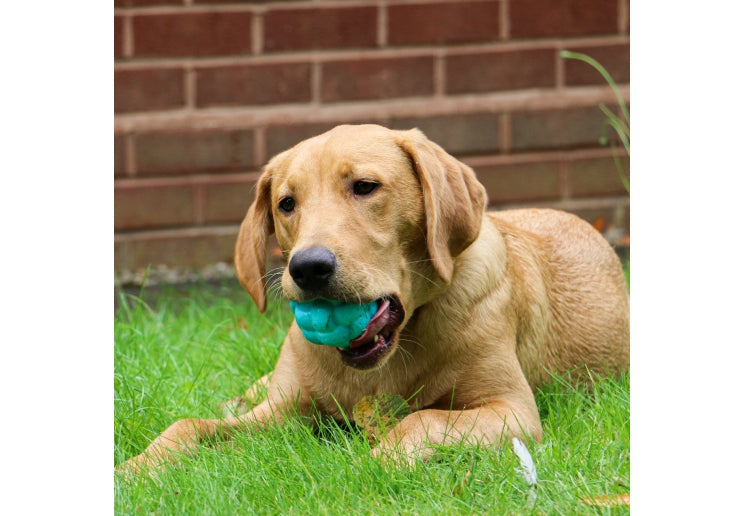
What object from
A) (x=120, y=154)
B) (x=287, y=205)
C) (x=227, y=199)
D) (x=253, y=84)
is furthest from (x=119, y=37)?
(x=287, y=205)

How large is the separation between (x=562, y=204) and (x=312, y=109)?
162 centimetres

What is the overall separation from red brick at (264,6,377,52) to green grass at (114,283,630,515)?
238 cm

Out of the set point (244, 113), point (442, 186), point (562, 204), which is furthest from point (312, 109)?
point (442, 186)

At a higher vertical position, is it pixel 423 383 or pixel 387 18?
pixel 387 18

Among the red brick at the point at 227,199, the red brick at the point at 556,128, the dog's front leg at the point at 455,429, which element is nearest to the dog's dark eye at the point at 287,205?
the dog's front leg at the point at 455,429

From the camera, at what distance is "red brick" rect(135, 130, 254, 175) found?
5656mm

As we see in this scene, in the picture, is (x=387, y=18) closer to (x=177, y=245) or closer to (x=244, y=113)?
(x=244, y=113)

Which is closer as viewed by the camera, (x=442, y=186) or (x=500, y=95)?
(x=442, y=186)

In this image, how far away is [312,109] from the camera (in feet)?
18.7

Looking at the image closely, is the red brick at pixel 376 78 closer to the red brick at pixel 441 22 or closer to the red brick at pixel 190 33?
the red brick at pixel 441 22

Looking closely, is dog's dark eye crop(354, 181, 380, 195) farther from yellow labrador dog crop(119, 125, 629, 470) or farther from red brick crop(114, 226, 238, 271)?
red brick crop(114, 226, 238, 271)

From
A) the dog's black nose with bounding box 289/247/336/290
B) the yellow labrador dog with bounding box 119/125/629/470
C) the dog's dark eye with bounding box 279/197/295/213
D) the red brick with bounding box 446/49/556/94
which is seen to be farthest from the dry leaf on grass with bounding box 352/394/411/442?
the red brick with bounding box 446/49/556/94

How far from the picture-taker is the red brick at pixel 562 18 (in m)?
5.74

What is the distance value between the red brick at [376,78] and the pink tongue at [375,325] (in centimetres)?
282
